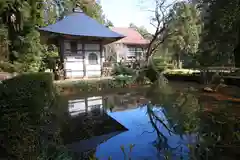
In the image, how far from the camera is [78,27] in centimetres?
1225

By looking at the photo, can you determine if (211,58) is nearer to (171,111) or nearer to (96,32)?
(96,32)

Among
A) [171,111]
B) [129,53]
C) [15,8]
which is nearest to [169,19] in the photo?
[129,53]

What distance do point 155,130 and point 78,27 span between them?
389 inches

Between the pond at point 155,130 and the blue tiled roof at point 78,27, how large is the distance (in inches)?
257

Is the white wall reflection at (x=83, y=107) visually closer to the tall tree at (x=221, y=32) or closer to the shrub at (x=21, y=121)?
the shrub at (x=21, y=121)

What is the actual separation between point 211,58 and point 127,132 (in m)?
11.0

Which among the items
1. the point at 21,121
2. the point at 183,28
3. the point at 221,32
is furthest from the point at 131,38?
the point at 21,121

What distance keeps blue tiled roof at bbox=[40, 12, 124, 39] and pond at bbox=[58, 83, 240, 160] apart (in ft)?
21.4

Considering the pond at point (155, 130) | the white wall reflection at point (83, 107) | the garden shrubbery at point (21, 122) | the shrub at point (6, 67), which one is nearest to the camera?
the garden shrubbery at point (21, 122)

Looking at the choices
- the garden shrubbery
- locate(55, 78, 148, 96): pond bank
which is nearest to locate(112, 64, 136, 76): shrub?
locate(55, 78, 148, 96): pond bank

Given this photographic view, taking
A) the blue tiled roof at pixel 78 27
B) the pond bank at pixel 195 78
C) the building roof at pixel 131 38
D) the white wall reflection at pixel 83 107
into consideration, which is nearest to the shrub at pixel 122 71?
the blue tiled roof at pixel 78 27

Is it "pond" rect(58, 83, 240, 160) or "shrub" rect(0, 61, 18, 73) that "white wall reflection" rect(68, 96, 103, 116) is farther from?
"shrub" rect(0, 61, 18, 73)

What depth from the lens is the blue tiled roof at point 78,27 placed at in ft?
37.6

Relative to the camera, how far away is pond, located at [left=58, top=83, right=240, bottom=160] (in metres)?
2.97
